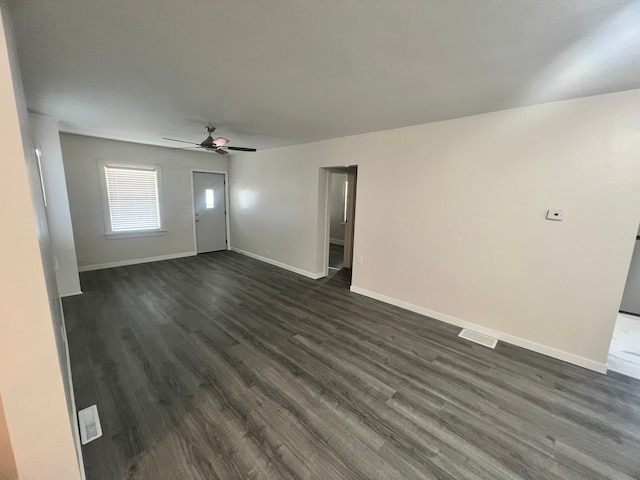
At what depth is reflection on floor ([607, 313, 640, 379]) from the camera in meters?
2.41

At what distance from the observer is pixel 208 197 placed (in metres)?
6.32

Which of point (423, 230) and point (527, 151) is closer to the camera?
point (527, 151)

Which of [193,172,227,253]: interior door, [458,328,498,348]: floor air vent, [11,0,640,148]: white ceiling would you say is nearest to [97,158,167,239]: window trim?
[193,172,227,253]: interior door

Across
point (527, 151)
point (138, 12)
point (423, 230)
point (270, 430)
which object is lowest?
point (270, 430)

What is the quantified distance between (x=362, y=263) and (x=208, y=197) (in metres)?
4.47

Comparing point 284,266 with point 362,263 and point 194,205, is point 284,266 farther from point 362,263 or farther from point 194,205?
point 194,205

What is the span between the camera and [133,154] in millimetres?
5023

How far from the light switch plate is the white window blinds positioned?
6.67m

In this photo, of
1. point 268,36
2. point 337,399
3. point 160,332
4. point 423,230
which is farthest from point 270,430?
point 423,230

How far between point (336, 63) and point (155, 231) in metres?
5.44

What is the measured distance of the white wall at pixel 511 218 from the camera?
223 cm

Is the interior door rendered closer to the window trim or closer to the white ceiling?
the window trim

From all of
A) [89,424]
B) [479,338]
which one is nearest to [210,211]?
[89,424]

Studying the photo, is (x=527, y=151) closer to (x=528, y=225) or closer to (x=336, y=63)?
(x=528, y=225)
